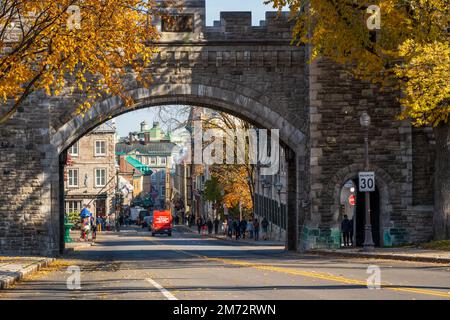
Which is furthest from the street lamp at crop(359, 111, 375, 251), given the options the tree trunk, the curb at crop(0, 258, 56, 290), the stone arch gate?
the curb at crop(0, 258, 56, 290)

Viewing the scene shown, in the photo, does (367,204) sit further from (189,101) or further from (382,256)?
(189,101)

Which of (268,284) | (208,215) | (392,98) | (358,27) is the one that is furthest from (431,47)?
(208,215)

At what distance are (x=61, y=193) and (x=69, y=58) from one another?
639 inches

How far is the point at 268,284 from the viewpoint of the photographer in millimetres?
16734

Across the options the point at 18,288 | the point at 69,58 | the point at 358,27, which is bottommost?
the point at 18,288

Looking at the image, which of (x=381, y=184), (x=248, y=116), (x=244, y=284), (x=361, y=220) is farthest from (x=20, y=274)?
(x=361, y=220)

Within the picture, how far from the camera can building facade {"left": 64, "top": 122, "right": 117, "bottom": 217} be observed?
104 metres

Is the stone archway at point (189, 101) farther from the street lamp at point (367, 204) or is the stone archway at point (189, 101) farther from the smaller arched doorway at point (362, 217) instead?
the street lamp at point (367, 204)

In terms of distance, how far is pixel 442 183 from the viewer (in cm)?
3139

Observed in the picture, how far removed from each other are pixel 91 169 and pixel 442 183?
250ft

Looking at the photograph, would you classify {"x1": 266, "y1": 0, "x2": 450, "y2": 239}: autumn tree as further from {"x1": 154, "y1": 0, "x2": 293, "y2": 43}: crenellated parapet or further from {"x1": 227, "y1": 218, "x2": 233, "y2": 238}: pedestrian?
{"x1": 227, "y1": 218, "x2": 233, "y2": 238}: pedestrian

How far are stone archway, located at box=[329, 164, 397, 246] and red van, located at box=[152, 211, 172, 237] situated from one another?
5260cm
